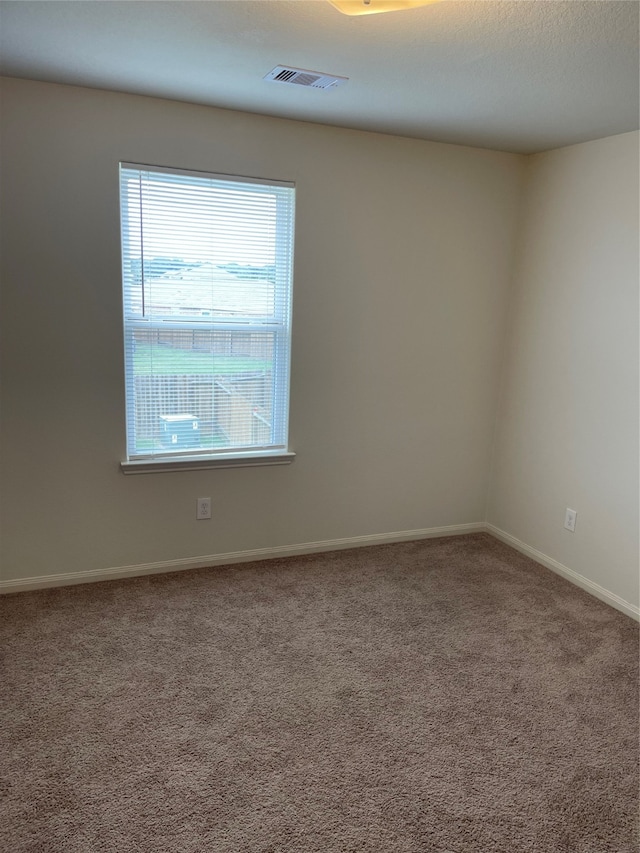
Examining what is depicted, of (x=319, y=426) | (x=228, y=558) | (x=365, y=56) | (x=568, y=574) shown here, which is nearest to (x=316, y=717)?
(x=228, y=558)

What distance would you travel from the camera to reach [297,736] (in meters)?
2.04

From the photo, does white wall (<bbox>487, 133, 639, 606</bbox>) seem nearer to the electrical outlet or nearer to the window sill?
the electrical outlet

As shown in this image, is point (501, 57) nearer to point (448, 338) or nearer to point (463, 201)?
point (463, 201)

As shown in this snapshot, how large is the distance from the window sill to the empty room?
0.02 metres

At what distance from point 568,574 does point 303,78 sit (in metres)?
2.84

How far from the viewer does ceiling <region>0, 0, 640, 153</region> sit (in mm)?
1729

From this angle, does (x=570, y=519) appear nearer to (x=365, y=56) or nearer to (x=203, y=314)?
(x=203, y=314)

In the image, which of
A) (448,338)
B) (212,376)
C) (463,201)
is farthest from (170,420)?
(463,201)

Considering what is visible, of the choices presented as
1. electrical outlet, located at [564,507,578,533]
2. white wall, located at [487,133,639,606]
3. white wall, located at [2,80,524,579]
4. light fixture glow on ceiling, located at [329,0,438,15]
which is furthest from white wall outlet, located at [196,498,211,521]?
light fixture glow on ceiling, located at [329,0,438,15]

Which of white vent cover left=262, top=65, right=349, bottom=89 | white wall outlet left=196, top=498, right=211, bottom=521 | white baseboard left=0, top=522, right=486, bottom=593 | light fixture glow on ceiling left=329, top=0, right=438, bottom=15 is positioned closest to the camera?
light fixture glow on ceiling left=329, top=0, right=438, bottom=15

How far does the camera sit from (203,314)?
9.83 feet

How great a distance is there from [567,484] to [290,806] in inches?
90.5

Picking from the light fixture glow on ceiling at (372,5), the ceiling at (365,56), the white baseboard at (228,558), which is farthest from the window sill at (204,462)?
the light fixture glow on ceiling at (372,5)

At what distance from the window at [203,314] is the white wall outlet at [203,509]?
0.21 m
